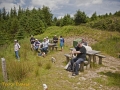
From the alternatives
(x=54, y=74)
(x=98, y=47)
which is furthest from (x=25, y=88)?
(x=98, y=47)

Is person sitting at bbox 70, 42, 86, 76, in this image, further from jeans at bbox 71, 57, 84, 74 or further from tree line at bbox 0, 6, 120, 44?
tree line at bbox 0, 6, 120, 44

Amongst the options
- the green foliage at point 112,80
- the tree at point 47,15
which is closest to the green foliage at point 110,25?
the green foliage at point 112,80

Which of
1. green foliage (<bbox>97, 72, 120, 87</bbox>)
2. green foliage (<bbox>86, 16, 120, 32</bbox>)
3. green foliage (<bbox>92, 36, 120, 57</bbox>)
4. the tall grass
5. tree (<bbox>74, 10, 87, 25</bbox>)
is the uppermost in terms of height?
tree (<bbox>74, 10, 87, 25</bbox>)

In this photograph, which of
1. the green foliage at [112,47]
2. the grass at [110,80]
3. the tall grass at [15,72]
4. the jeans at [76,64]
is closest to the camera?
A: the tall grass at [15,72]

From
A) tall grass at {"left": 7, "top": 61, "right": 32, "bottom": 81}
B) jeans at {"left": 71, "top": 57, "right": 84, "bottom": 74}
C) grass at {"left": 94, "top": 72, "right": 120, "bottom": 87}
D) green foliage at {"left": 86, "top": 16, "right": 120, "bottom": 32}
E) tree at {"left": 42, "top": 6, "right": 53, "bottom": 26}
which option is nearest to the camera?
tall grass at {"left": 7, "top": 61, "right": 32, "bottom": 81}

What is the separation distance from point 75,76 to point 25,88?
2.44 m

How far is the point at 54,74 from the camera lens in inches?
270

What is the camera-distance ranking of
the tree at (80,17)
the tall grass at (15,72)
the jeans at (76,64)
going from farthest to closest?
the tree at (80,17) → the jeans at (76,64) → the tall grass at (15,72)

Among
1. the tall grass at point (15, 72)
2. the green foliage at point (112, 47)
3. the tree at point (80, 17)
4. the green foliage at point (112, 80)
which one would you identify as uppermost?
the tree at point (80, 17)

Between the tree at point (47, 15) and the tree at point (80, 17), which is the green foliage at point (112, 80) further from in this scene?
the tree at point (47, 15)

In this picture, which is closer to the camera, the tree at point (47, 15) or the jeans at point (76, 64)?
the jeans at point (76, 64)

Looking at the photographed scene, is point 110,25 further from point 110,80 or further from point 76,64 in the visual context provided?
point 110,80

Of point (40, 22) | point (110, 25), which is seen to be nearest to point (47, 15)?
point (40, 22)

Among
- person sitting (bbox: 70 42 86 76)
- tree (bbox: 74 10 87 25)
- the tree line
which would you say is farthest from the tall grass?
→ tree (bbox: 74 10 87 25)
